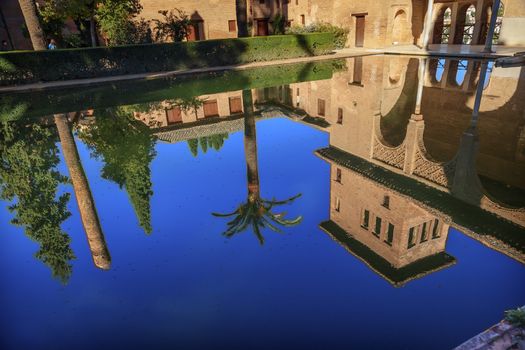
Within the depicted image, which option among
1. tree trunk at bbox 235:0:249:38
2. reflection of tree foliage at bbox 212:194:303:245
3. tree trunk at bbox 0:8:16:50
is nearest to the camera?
reflection of tree foliage at bbox 212:194:303:245

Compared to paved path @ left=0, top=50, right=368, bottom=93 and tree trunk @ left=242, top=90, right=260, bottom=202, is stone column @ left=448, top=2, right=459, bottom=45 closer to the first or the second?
paved path @ left=0, top=50, right=368, bottom=93

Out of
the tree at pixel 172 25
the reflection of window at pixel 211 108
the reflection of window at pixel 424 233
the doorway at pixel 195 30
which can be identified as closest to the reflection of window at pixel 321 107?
the reflection of window at pixel 211 108

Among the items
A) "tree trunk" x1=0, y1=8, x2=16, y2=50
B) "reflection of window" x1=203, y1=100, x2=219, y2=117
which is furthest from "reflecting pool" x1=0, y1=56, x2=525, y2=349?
"tree trunk" x1=0, y1=8, x2=16, y2=50

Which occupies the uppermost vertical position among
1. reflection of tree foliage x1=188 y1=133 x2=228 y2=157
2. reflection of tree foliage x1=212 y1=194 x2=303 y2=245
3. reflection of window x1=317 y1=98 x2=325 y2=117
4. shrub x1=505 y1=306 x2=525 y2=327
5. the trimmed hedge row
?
the trimmed hedge row

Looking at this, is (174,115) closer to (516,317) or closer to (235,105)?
(235,105)

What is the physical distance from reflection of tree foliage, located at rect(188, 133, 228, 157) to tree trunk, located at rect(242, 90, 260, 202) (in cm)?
62

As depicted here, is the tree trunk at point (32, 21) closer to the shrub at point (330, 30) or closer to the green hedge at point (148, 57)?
the green hedge at point (148, 57)

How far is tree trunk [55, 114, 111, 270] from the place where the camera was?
14.9ft

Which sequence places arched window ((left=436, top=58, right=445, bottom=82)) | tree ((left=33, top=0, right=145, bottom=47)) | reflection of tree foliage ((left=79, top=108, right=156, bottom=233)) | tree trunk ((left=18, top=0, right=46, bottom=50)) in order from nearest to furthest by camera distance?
reflection of tree foliage ((left=79, top=108, right=156, bottom=233)) < arched window ((left=436, top=58, right=445, bottom=82)) < tree trunk ((left=18, top=0, right=46, bottom=50)) < tree ((left=33, top=0, right=145, bottom=47))

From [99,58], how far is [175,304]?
1720 cm

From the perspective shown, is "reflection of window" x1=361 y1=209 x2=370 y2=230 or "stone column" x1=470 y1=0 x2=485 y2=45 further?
"stone column" x1=470 y1=0 x2=485 y2=45

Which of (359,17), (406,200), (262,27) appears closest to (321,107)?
(406,200)

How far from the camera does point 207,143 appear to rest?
855 cm

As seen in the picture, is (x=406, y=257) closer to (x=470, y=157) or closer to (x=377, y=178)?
(x=377, y=178)
